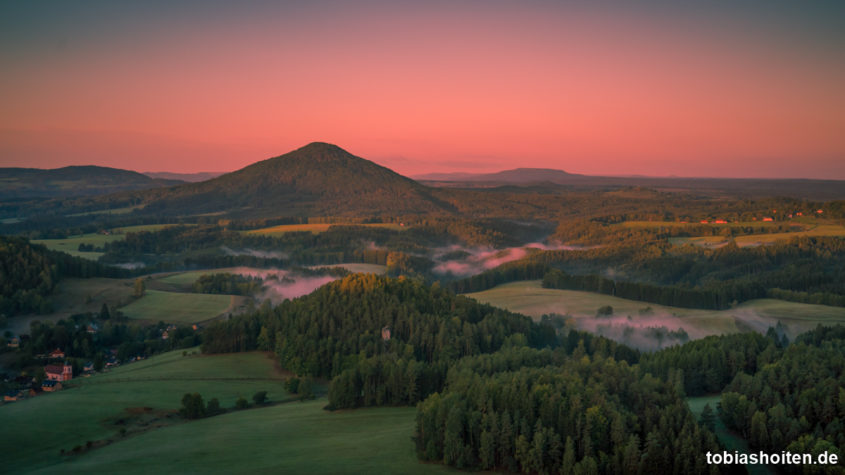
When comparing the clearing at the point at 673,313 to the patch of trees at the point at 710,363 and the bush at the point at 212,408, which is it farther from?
the bush at the point at 212,408

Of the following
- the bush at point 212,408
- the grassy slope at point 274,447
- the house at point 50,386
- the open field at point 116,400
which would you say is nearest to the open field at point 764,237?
the open field at point 116,400

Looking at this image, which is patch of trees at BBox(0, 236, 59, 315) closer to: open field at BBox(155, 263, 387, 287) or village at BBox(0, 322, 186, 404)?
village at BBox(0, 322, 186, 404)

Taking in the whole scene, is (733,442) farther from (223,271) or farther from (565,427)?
(223,271)

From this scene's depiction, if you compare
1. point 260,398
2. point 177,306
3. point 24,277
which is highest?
point 24,277

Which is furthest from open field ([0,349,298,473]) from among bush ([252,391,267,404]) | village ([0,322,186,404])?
village ([0,322,186,404])

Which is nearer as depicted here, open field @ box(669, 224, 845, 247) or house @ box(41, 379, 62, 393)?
house @ box(41, 379, 62, 393)

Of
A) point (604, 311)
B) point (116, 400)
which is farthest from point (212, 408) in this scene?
point (604, 311)
